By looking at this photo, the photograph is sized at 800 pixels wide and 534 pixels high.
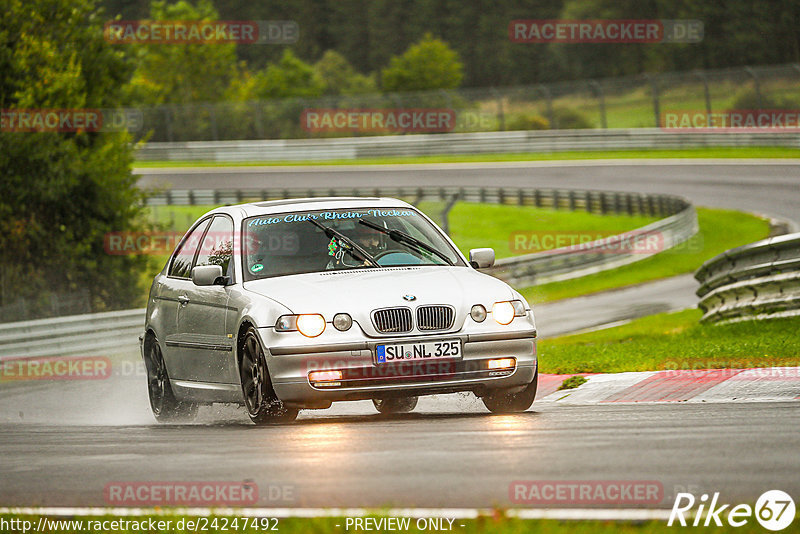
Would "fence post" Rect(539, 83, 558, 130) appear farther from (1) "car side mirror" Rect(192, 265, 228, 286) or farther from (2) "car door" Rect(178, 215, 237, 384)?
(1) "car side mirror" Rect(192, 265, 228, 286)

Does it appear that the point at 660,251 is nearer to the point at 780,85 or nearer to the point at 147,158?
the point at 780,85

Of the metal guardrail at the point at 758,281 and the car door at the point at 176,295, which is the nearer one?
the car door at the point at 176,295

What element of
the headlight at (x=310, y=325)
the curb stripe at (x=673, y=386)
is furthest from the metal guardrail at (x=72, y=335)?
the headlight at (x=310, y=325)

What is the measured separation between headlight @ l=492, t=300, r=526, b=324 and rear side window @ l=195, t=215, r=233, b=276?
80.8 inches

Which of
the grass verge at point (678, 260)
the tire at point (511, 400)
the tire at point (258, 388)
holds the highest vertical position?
the tire at point (258, 388)

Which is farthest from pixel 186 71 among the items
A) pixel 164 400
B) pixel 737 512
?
pixel 737 512

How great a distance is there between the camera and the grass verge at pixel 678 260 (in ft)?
93.0

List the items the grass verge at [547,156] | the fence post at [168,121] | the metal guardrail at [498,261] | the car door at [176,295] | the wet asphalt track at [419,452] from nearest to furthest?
the wet asphalt track at [419,452], the car door at [176,295], the metal guardrail at [498,261], the grass verge at [547,156], the fence post at [168,121]

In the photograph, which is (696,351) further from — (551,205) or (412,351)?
(551,205)

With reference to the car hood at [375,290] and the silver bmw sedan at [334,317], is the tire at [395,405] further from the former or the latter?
the car hood at [375,290]

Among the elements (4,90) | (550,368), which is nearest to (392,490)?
(550,368)

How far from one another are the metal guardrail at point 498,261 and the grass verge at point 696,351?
713 cm

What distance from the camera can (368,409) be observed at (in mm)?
11078

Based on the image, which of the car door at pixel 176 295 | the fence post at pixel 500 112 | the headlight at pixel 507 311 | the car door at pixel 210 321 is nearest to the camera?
the headlight at pixel 507 311
